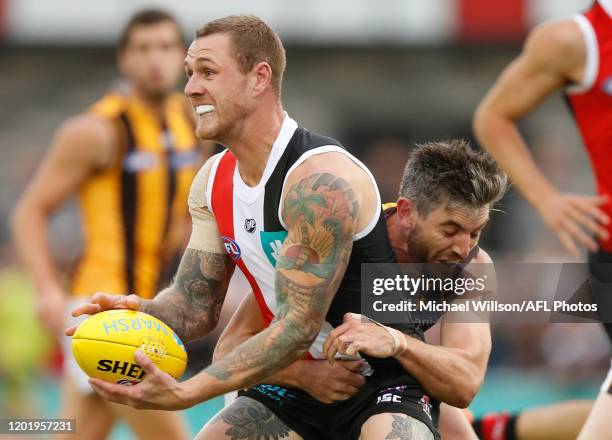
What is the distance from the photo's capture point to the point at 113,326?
527 centimetres

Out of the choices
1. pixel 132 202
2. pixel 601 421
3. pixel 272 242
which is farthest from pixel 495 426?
pixel 132 202

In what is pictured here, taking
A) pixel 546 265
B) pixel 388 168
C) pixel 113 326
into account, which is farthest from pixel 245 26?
pixel 388 168

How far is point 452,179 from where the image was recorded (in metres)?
5.51

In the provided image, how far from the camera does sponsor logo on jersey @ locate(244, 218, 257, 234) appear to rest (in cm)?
545

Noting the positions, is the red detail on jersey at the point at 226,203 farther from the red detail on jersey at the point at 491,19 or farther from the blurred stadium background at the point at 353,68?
the red detail on jersey at the point at 491,19

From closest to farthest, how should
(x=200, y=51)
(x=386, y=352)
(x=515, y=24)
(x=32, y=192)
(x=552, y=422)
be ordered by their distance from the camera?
(x=386, y=352)
(x=200, y=51)
(x=552, y=422)
(x=32, y=192)
(x=515, y=24)

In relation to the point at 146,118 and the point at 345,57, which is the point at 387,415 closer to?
the point at 146,118

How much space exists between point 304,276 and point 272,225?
1.34ft

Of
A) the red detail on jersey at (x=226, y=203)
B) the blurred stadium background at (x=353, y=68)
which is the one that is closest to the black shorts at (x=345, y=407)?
the red detail on jersey at (x=226, y=203)

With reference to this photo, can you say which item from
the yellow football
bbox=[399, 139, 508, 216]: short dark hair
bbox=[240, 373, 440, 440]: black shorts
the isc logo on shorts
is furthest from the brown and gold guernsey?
the isc logo on shorts

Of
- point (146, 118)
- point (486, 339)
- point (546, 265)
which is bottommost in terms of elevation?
point (546, 265)

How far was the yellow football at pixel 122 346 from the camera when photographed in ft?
17.0

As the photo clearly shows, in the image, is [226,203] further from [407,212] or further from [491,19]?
[491,19]

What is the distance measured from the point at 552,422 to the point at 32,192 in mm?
3490
